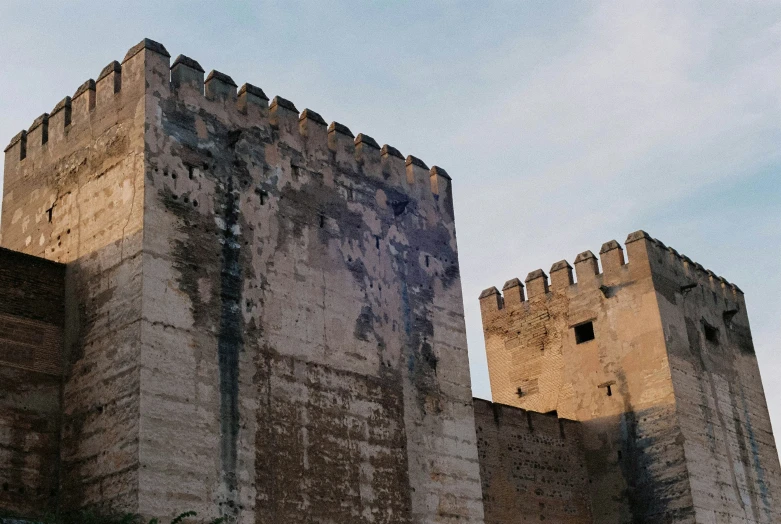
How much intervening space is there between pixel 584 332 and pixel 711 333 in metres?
2.44

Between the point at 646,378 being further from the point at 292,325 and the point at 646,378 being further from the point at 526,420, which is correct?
the point at 292,325

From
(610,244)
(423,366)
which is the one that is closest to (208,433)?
(423,366)

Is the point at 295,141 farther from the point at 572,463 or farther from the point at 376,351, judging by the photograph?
the point at 572,463

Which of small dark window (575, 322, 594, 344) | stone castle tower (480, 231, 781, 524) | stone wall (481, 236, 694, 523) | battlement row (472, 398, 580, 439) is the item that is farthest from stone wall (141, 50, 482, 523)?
small dark window (575, 322, 594, 344)

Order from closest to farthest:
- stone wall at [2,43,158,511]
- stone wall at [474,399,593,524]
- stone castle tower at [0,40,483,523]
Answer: stone wall at [2,43,158,511]
stone castle tower at [0,40,483,523]
stone wall at [474,399,593,524]

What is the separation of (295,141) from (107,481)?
17.5 feet

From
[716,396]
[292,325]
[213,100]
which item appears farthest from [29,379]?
[716,396]

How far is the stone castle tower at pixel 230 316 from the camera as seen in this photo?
500 inches

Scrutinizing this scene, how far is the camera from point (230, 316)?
1353 centimetres

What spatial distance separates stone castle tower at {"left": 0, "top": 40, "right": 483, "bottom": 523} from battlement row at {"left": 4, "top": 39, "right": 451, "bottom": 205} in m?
0.03

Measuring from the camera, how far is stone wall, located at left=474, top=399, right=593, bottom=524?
18.2 metres

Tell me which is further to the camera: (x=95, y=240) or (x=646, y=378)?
(x=646, y=378)

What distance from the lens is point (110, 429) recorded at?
41.1 feet

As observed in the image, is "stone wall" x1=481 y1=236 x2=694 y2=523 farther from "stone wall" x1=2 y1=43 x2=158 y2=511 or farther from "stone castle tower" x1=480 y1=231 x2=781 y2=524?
"stone wall" x1=2 y1=43 x2=158 y2=511
